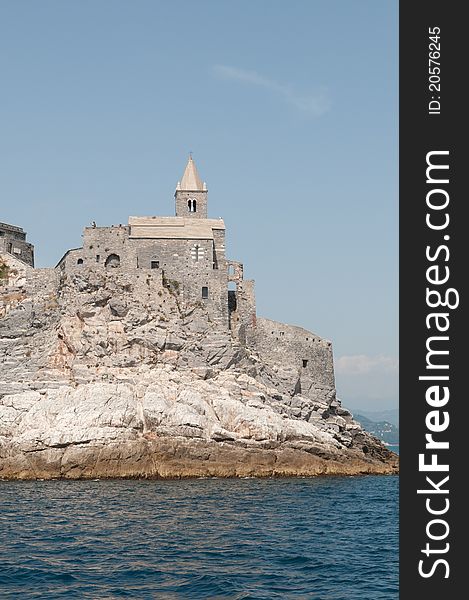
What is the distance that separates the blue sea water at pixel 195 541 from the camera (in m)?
22.9

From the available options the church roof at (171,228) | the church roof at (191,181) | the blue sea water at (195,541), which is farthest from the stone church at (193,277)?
the blue sea water at (195,541)

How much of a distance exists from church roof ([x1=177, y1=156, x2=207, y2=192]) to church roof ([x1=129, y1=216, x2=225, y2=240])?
437 cm

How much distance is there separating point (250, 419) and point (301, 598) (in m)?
30.2

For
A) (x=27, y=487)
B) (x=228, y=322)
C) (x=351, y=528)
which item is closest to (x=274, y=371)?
(x=228, y=322)

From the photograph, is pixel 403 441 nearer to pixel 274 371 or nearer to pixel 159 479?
pixel 159 479

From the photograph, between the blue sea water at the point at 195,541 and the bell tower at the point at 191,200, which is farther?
the bell tower at the point at 191,200

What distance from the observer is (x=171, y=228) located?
60.3 metres

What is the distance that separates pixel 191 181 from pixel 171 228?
22.3 ft

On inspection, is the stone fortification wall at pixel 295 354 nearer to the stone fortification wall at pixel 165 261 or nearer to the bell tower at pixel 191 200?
the stone fortification wall at pixel 165 261

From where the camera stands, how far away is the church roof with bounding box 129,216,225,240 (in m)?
59.7

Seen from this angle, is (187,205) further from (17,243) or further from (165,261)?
(17,243)

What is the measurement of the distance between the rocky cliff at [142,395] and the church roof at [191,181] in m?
10.1

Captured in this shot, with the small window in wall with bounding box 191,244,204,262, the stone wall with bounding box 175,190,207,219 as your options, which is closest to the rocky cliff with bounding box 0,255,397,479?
the small window in wall with bounding box 191,244,204,262

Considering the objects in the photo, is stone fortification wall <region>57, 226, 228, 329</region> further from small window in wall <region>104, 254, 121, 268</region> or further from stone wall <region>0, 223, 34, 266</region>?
stone wall <region>0, 223, 34, 266</region>
